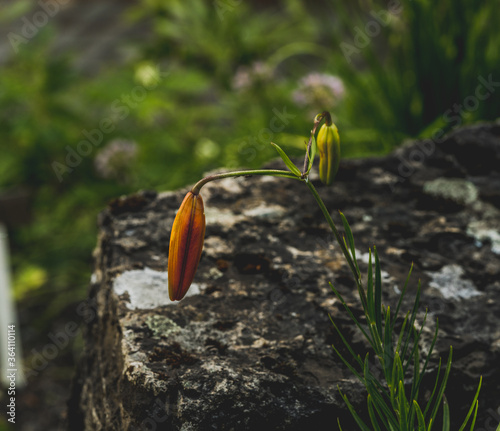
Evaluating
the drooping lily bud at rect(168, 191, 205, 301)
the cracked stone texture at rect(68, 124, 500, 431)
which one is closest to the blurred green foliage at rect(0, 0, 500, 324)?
the cracked stone texture at rect(68, 124, 500, 431)

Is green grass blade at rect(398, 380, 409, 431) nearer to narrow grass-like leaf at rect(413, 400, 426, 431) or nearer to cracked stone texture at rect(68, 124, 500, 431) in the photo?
narrow grass-like leaf at rect(413, 400, 426, 431)

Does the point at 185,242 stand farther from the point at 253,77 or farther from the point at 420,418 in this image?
the point at 253,77

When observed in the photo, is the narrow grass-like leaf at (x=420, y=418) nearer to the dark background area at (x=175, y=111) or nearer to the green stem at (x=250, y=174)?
the green stem at (x=250, y=174)

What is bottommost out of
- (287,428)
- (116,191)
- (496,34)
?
(287,428)

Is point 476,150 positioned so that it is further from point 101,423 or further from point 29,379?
point 29,379

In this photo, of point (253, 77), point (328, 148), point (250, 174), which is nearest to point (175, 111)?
point (253, 77)

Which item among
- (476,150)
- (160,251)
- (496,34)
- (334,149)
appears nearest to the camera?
(334,149)

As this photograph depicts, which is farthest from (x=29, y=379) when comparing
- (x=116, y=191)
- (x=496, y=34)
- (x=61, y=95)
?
(x=496, y=34)

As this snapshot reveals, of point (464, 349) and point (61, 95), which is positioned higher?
point (61, 95)
